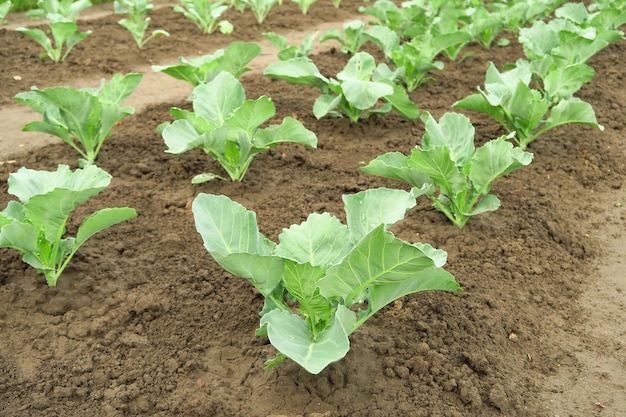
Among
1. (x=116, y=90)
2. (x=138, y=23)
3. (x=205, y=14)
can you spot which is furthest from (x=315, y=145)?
(x=205, y=14)

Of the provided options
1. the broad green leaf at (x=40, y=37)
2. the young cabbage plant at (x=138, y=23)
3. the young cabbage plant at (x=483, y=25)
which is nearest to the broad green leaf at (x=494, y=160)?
the young cabbage plant at (x=483, y=25)

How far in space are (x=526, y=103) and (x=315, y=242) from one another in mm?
2073

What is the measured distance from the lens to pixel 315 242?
231cm

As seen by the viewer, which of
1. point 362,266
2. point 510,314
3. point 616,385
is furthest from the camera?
point 510,314

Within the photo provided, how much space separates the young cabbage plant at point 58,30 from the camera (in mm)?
5758

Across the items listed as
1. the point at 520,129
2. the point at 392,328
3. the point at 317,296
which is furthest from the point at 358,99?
the point at 317,296

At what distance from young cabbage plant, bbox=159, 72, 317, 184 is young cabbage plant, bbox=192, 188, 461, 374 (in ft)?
3.55

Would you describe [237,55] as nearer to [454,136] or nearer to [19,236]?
[454,136]

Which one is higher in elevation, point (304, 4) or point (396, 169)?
point (396, 169)

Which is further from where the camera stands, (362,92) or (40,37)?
(40,37)

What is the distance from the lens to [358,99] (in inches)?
159

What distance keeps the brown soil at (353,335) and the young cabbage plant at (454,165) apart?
0.53ft

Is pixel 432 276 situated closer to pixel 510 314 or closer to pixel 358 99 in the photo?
pixel 510 314

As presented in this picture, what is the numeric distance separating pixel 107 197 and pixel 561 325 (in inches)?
90.5
